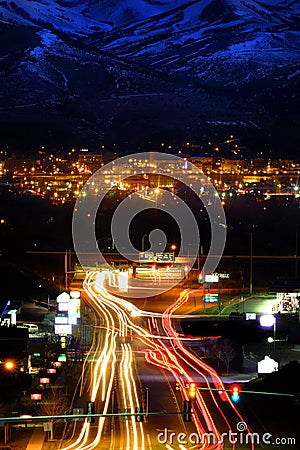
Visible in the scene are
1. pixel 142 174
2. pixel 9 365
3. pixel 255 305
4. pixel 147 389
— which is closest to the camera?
pixel 147 389

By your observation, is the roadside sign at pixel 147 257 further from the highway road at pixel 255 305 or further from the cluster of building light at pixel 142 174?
the cluster of building light at pixel 142 174

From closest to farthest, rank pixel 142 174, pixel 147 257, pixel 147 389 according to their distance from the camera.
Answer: pixel 147 389
pixel 147 257
pixel 142 174

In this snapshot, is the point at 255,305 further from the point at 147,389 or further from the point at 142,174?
the point at 142,174

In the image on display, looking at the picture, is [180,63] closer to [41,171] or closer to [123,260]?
[41,171]

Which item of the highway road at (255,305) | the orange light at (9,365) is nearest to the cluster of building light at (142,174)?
the highway road at (255,305)

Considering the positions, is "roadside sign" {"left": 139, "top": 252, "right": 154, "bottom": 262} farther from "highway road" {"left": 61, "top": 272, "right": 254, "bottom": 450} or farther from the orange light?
the orange light

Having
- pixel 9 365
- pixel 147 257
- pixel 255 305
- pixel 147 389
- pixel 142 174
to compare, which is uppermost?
pixel 142 174

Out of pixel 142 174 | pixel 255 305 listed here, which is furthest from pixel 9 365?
pixel 142 174

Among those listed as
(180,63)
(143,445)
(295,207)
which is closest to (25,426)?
(143,445)

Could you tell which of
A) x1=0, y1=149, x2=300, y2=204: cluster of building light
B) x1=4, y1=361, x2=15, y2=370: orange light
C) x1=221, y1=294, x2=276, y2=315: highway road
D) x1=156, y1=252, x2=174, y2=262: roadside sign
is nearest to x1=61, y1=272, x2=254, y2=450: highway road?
x1=4, y1=361, x2=15, y2=370: orange light
